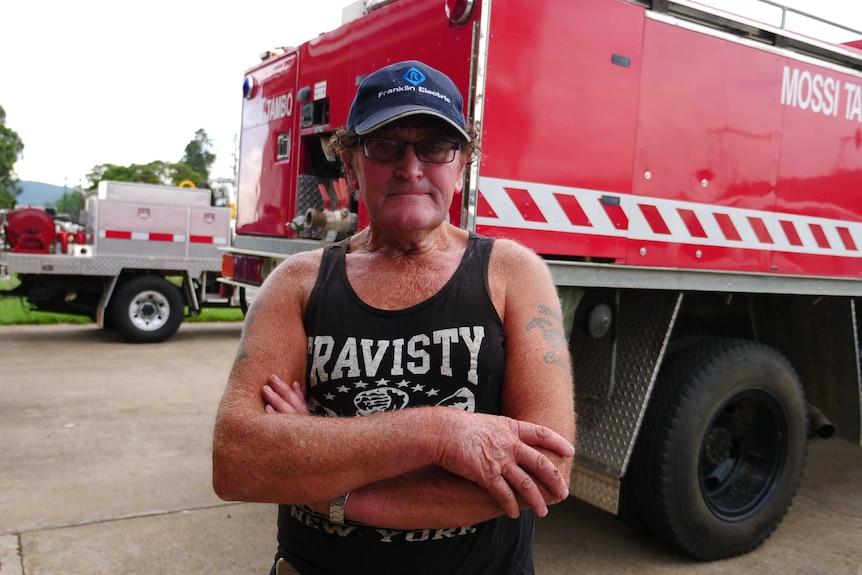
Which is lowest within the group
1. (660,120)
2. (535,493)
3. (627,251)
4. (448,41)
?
(535,493)

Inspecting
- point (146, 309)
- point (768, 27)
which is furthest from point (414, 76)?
point (146, 309)

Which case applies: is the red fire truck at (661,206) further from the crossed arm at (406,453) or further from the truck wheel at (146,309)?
the truck wheel at (146,309)

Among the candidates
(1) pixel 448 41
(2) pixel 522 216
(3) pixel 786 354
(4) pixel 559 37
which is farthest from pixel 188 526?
(3) pixel 786 354

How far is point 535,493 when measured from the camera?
158cm

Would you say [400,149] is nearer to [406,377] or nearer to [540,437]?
[406,377]

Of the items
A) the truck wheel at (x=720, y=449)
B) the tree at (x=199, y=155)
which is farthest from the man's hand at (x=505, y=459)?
the tree at (x=199, y=155)

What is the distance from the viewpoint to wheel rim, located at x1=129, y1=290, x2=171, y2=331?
1008 cm

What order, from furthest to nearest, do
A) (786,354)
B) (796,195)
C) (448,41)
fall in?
1. (786,354)
2. (796,195)
3. (448,41)

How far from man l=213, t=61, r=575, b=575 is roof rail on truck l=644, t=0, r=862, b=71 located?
2.06 metres

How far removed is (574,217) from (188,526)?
266cm

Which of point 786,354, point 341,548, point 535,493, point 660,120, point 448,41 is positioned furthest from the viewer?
point 786,354

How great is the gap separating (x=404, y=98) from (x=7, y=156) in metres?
44.6

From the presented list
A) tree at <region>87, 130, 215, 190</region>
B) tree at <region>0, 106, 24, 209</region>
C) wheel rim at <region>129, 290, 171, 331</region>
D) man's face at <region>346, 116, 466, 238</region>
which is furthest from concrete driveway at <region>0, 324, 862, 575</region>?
tree at <region>0, 106, 24, 209</region>

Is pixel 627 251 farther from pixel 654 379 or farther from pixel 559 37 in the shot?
pixel 559 37
